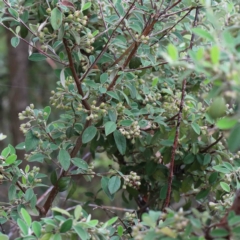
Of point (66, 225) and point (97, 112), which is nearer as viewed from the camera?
point (66, 225)

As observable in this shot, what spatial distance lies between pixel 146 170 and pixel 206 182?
147 mm

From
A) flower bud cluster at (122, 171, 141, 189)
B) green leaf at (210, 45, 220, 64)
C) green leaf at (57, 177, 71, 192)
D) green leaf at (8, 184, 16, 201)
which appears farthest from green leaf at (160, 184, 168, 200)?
green leaf at (210, 45, 220, 64)

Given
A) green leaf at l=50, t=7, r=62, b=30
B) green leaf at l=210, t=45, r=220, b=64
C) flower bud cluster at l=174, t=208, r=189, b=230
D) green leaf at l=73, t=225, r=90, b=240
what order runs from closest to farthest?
1. green leaf at l=210, t=45, r=220, b=64
2. flower bud cluster at l=174, t=208, r=189, b=230
3. green leaf at l=73, t=225, r=90, b=240
4. green leaf at l=50, t=7, r=62, b=30

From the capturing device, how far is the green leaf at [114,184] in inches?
37.2

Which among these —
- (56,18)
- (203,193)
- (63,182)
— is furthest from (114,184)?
(56,18)

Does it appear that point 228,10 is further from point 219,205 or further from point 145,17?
point 219,205

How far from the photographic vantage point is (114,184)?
95 centimetres

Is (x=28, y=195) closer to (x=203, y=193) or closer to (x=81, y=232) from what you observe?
(x=81, y=232)

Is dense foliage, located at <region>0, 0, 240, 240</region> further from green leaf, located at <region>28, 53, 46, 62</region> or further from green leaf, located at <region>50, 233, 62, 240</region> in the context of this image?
green leaf, located at <region>50, 233, 62, 240</region>

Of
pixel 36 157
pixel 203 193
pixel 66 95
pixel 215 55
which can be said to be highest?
pixel 215 55

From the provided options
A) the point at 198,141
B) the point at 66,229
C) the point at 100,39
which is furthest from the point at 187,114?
the point at 66,229

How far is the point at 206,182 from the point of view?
1069mm

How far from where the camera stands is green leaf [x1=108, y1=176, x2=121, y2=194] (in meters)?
0.95

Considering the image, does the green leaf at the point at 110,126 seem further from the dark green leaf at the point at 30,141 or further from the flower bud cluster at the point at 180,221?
the flower bud cluster at the point at 180,221
